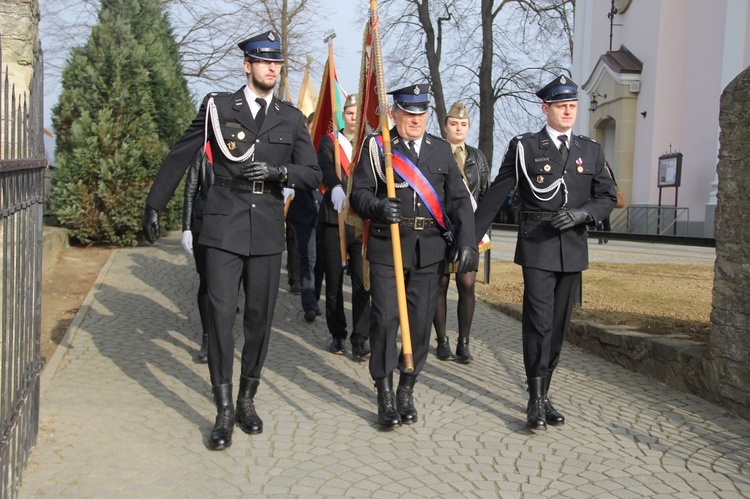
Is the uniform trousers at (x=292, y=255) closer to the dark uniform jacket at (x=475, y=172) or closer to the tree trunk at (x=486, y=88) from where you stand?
the dark uniform jacket at (x=475, y=172)

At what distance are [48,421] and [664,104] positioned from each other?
818 inches

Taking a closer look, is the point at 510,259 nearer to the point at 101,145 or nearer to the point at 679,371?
the point at 101,145

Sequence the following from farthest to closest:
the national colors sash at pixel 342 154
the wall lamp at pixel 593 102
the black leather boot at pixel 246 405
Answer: the wall lamp at pixel 593 102
the national colors sash at pixel 342 154
the black leather boot at pixel 246 405

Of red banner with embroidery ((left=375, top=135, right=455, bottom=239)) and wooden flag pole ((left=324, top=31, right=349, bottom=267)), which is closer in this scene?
red banner with embroidery ((left=375, top=135, right=455, bottom=239))

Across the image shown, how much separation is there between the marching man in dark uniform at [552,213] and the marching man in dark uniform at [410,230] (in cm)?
29

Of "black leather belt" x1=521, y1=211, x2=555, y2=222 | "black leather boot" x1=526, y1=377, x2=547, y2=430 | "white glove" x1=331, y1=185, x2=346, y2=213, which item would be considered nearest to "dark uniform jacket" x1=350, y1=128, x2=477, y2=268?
"black leather belt" x1=521, y1=211, x2=555, y2=222

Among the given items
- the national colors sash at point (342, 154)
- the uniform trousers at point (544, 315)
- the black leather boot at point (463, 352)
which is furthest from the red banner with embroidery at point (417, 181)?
the national colors sash at point (342, 154)

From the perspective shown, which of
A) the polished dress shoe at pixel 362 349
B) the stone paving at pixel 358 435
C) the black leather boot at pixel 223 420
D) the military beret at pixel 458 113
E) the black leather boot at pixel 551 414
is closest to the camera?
the stone paving at pixel 358 435

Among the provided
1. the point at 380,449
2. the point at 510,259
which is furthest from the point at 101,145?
the point at 380,449

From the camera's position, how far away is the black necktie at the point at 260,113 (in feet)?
15.1

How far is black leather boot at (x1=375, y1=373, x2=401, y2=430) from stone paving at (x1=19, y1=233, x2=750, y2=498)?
2.9 inches

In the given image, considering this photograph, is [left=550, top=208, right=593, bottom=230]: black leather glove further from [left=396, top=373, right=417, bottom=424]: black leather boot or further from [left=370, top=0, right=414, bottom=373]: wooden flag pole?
[left=396, top=373, right=417, bottom=424]: black leather boot

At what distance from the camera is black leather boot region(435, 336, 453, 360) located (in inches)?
256

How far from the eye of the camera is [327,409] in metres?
5.05
